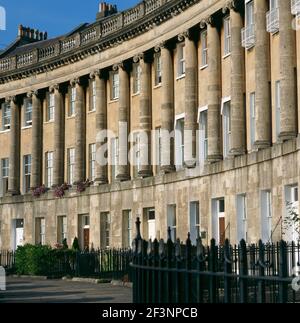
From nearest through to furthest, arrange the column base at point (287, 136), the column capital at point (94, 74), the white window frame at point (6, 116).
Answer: the column base at point (287, 136) < the column capital at point (94, 74) < the white window frame at point (6, 116)

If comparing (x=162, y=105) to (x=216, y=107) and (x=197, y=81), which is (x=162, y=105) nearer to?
(x=197, y=81)

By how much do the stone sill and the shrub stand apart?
5737 mm

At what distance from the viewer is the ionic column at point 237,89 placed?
113 ft

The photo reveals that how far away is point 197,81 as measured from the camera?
3972 cm

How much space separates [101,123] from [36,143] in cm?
718

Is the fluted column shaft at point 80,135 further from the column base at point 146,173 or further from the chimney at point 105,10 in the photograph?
the chimney at point 105,10

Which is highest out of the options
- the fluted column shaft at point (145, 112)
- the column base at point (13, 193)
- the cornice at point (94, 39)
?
the cornice at point (94, 39)

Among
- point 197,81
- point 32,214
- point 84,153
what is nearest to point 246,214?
point 197,81

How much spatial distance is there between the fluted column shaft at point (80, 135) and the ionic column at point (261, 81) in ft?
62.7

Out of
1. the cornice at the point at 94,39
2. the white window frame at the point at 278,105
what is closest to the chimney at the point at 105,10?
the cornice at the point at 94,39

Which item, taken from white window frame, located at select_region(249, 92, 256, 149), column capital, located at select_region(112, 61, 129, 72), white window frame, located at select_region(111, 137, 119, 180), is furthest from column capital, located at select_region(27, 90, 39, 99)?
white window frame, located at select_region(249, 92, 256, 149)

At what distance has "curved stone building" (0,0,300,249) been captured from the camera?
104ft

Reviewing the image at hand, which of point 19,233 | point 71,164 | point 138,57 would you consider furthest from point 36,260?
point 19,233
